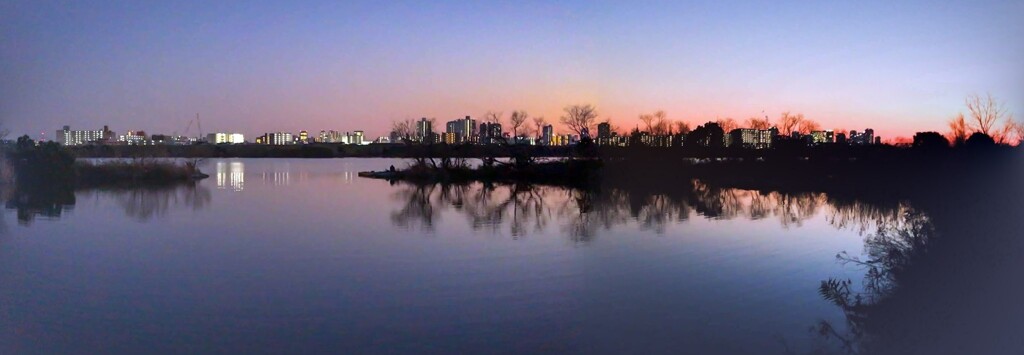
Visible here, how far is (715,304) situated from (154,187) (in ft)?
100

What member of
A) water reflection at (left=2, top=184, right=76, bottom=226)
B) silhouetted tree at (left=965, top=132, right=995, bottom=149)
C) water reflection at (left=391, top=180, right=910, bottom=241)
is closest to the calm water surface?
water reflection at (left=391, top=180, right=910, bottom=241)

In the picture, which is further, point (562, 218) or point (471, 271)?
point (562, 218)

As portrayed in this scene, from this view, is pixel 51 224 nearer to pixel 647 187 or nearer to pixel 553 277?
pixel 553 277

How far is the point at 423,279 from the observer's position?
11211 millimetres

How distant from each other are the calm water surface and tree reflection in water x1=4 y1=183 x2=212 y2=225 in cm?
35

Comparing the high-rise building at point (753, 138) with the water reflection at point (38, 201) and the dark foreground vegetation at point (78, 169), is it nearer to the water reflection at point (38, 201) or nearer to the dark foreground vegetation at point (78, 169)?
the dark foreground vegetation at point (78, 169)

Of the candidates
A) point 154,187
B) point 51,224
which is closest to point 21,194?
point 154,187

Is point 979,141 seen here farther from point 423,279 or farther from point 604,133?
point 604,133

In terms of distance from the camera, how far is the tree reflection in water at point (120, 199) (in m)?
21.9

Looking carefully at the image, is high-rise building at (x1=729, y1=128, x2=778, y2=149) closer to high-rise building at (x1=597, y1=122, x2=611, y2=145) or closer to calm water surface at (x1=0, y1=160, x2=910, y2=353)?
high-rise building at (x1=597, y1=122, x2=611, y2=145)

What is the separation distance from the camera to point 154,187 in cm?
3353

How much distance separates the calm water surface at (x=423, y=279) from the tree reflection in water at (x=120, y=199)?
354 mm

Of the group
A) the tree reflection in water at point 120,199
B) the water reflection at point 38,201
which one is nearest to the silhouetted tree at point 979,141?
the tree reflection in water at point 120,199

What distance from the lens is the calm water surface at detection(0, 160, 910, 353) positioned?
8.11m
